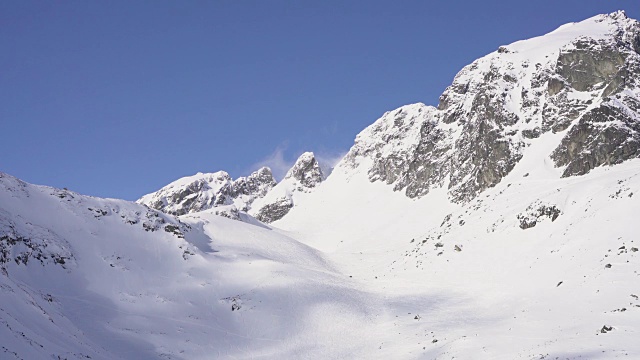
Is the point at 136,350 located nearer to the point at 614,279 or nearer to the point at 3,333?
the point at 3,333

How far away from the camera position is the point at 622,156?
62.2 m

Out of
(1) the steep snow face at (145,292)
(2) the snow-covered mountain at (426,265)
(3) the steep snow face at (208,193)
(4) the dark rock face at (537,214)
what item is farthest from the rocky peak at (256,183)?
(4) the dark rock face at (537,214)

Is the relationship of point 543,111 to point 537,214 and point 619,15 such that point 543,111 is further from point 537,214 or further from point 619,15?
point 537,214

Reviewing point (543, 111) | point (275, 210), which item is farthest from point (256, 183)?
point (543, 111)

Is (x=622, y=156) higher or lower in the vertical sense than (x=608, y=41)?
lower

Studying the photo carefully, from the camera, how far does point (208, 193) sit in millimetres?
168750

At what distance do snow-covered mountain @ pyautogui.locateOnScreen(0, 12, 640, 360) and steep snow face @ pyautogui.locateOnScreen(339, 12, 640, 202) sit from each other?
0.32 m

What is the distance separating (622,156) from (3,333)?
Answer: 2586 inches

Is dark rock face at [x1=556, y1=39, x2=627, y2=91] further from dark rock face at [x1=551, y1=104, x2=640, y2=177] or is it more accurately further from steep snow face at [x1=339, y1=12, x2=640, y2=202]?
dark rock face at [x1=551, y1=104, x2=640, y2=177]

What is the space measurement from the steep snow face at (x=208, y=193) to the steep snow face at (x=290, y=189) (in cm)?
851

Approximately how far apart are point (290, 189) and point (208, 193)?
1086 inches

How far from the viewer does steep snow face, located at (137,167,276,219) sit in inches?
6358

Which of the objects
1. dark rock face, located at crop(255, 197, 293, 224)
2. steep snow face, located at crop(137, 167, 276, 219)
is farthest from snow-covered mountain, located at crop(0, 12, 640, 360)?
steep snow face, located at crop(137, 167, 276, 219)

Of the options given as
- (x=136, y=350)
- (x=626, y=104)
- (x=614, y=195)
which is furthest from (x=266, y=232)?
(x=626, y=104)
